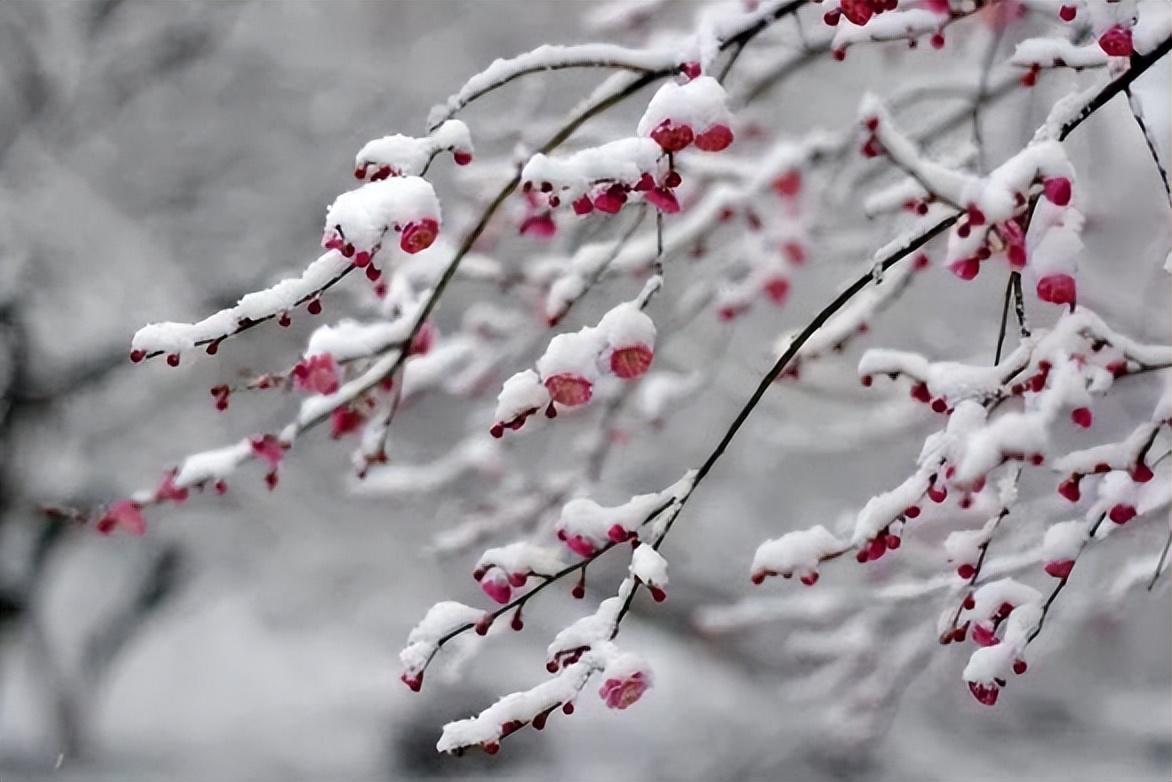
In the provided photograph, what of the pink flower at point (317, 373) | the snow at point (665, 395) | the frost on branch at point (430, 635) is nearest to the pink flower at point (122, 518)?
the pink flower at point (317, 373)

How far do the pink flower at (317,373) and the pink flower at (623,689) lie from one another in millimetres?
693

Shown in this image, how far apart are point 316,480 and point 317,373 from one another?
622 cm

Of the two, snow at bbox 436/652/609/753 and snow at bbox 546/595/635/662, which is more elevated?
snow at bbox 546/595/635/662

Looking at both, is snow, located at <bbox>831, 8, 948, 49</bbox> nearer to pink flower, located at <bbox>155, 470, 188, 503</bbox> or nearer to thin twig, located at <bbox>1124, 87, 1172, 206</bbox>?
thin twig, located at <bbox>1124, 87, 1172, 206</bbox>

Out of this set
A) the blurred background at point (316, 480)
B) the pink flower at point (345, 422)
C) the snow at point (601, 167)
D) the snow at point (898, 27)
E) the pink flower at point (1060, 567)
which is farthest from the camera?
the blurred background at point (316, 480)

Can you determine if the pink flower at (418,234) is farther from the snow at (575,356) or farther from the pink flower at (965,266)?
the pink flower at (965,266)

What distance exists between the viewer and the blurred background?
612cm

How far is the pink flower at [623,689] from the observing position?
1327 mm

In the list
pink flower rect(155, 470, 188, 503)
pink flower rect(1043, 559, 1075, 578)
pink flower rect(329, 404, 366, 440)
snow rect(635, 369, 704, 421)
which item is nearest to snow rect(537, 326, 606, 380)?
pink flower rect(1043, 559, 1075, 578)

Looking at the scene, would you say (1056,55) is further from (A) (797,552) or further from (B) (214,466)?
(B) (214,466)

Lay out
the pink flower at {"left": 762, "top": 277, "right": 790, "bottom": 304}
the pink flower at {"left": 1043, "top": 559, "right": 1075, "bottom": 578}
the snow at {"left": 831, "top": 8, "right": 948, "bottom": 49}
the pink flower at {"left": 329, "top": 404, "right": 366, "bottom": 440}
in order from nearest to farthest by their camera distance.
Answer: the pink flower at {"left": 1043, "top": 559, "right": 1075, "bottom": 578}
the snow at {"left": 831, "top": 8, "right": 948, "bottom": 49}
the pink flower at {"left": 329, "top": 404, "right": 366, "bottom": 440}
the pink flower at {"left": 762, "top": 277, "right": 790, "bottom": 304}

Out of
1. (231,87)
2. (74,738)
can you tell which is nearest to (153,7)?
(231,87)

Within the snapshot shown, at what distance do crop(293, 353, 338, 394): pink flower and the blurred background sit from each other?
338 centimetres

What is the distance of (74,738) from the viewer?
7.29m
